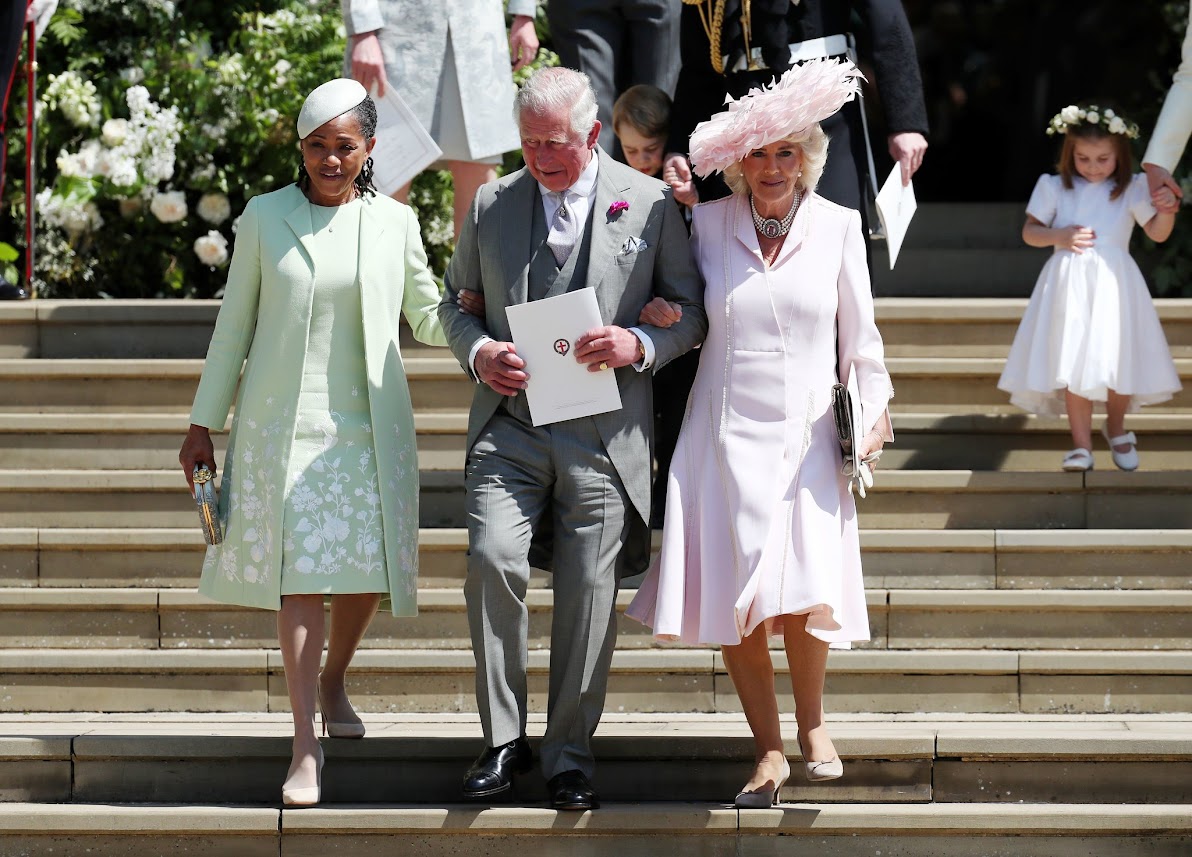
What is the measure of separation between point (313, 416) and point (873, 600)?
2.01m

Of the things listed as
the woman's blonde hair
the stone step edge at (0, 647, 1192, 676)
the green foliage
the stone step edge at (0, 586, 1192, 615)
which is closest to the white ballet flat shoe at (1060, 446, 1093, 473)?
the stone step edge at (0, 586, 1192, 615)

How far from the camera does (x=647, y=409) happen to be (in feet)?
15.7

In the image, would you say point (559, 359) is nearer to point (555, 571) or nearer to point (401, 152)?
point (555, 571)

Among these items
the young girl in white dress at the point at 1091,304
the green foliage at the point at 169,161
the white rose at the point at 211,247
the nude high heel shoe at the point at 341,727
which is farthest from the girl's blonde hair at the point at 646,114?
the white rose at the point at 211,247

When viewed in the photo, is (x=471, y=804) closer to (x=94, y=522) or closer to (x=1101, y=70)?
(x=94, y=522)

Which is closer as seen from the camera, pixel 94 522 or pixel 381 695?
pixel 381 695

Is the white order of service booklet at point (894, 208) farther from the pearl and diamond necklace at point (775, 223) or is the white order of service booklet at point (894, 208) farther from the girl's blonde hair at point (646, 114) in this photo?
the girl's blonde hair at point (646, 114)

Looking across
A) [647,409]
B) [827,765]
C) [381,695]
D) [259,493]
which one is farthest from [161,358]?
[827,765]

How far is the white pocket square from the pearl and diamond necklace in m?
0.31

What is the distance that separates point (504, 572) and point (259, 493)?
701 millimetres

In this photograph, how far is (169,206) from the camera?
27.3 ft

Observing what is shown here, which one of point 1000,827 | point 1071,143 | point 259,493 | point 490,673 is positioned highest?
point 1071,143

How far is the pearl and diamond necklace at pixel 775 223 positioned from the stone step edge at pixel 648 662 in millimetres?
1486

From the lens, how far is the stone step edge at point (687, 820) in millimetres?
4664
